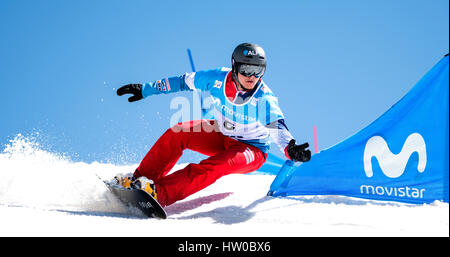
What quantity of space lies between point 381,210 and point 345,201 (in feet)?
1.77

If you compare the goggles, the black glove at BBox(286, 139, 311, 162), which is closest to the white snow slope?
the black glove at BBox(286, 139, 311, 162)

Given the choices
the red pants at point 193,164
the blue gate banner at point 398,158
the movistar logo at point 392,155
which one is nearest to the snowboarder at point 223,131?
the red pants at point 193,164

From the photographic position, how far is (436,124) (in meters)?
3.50

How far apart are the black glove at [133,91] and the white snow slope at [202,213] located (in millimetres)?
931

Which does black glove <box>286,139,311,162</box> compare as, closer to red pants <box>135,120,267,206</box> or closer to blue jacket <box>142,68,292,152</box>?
blue jacket <box>142,68,292,152</box>

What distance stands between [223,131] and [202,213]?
0.94 metres

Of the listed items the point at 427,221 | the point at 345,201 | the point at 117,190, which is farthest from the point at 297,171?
the point at 117,190

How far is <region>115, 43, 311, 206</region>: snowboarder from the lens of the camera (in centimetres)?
346

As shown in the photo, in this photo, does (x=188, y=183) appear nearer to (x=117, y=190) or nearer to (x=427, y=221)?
(x=117, y=190)

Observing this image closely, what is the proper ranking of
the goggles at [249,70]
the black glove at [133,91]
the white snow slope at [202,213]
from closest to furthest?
1. the white snow slope at [202,213]
2. the goggles at [249,70]
3. the black glove at [133,91]

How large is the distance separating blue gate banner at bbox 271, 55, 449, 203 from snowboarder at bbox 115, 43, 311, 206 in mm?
632

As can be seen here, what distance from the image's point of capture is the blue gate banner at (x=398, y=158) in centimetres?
348

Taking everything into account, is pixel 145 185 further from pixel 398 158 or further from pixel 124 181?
pixel 398 158

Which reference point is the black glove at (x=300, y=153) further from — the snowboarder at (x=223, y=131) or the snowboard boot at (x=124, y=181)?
the snowboard boot at (x=124, y=181)
